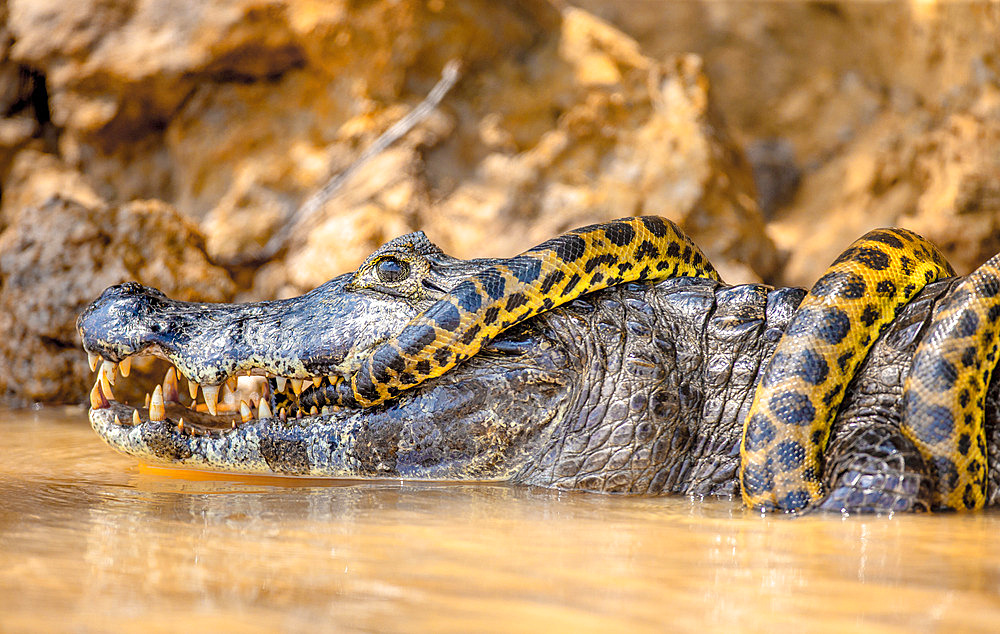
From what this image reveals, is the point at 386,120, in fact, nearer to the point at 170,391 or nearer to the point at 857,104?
the point at 170,391

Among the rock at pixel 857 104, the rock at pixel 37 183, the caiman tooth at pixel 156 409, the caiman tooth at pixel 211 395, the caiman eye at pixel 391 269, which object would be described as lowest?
the caiman tooth at pixel 156 409

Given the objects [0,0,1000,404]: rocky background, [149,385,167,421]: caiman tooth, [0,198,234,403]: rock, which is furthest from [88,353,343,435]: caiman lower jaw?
[0,0,1000,404]: rocky background

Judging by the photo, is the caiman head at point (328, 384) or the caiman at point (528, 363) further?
the caiman head at point (328, 384)

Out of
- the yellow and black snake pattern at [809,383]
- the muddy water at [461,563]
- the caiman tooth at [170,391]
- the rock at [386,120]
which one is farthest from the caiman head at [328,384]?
the rock at [386,120]

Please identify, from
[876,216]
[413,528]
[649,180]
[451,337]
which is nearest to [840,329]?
[451,337]

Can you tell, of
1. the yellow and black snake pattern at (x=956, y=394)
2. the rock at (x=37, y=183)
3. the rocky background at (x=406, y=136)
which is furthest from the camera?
the rock at (x=37, y=183)

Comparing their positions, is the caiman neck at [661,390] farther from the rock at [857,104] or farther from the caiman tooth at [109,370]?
the rock at [857,104]

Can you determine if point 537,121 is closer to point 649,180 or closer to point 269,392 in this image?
point 649,180
